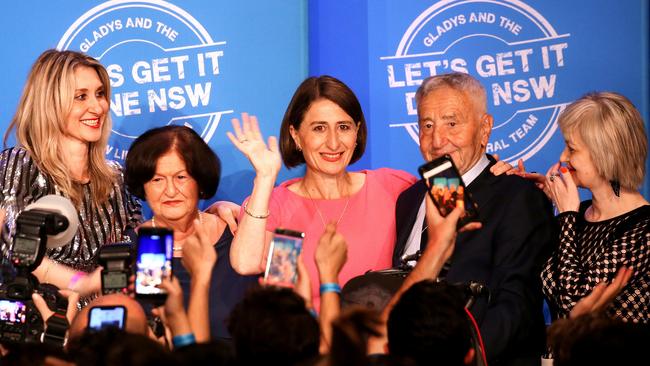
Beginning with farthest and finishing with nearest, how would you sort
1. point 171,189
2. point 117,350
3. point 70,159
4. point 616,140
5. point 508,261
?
point 70,159, point 171,189, point 616,140, point 508,261, point 117,350

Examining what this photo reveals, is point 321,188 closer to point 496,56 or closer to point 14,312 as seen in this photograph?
point 496,56

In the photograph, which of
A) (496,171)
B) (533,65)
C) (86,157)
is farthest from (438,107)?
(86,157)

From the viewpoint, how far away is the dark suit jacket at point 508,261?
147 inches

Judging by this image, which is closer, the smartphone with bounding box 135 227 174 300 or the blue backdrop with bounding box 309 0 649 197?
the smartphone with bounding box 135 227 174 300

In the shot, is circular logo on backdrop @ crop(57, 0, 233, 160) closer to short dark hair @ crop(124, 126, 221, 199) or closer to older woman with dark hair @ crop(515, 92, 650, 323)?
short dark hair @ crop(124, 126, 221, 199)

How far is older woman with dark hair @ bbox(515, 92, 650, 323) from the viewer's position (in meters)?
3.87

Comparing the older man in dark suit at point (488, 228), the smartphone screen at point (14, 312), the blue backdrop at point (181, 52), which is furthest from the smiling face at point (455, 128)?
the smartphone screen at point (14, 312)

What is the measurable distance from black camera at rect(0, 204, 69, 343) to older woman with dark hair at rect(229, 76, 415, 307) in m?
0.88

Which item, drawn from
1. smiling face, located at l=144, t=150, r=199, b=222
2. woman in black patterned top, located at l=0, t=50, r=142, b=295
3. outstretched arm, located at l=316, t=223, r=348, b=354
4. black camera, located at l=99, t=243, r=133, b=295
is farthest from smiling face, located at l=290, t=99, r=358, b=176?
black camera, located at l=99, t=243, r=133, b=295

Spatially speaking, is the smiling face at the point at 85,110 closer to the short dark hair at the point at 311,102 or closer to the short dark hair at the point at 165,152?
the short dark hair at the point at 165,152

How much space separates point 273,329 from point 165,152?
183 centimetres

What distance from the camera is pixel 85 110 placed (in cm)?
454

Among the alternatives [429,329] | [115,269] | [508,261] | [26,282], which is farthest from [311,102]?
[429,329]

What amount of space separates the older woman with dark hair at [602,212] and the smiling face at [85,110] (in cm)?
190
